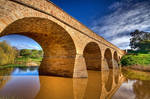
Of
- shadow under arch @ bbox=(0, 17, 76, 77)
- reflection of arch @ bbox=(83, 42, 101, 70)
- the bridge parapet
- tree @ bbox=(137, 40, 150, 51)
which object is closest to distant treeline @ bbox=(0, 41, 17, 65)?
shadow under arch @ bbox=(0, 17, 76, 77)

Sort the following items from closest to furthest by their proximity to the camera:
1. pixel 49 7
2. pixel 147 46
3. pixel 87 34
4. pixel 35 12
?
pixel 35 12, pixel 49 7, pixel 87 34, pixel 147 46

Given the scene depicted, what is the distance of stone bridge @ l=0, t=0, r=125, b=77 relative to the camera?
151 inches

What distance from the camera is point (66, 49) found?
303 inches

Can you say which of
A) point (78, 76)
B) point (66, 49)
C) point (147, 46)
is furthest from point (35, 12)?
point (147, 46)

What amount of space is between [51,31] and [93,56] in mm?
8234

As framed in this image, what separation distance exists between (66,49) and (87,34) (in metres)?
3.11

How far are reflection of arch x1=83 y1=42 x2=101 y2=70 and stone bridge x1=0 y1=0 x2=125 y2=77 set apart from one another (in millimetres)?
2078

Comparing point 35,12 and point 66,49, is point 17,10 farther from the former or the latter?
point 66,49

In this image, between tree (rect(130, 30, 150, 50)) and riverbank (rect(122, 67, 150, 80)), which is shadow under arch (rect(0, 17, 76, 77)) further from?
tree (rect(130, 30, 150, 50))

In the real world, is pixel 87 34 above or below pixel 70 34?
above

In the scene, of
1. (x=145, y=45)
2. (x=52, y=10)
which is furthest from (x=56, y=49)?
(x=145, y=45)

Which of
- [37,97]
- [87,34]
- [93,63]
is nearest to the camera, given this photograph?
[37,97]

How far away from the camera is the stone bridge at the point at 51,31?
12.6ft

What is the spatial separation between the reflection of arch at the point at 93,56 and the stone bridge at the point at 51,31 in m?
2.08
